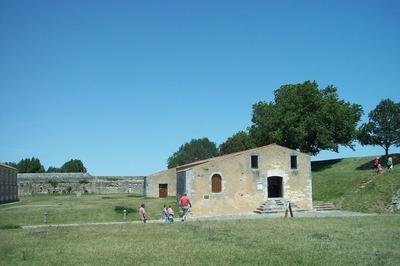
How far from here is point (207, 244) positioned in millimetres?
17031

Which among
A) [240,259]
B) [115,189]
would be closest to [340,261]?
[240,259]

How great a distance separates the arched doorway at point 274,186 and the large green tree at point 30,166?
84.2 metres

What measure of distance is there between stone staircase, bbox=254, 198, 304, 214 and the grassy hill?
3692mm

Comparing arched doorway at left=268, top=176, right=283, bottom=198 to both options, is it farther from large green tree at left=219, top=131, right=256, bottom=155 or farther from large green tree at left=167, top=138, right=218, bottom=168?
large green tree at left=167, top=138, right=218, bottom=168

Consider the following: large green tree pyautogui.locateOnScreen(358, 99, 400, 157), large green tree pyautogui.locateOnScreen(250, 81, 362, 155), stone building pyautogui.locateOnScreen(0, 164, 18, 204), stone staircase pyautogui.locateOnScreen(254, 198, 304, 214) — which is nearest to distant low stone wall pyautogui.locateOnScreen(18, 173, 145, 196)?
stone building pyautogui.locateOnScreen(0, 164, 18, 204)

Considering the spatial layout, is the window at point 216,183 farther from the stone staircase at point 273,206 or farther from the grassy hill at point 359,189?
the grassy hill at point 359,189

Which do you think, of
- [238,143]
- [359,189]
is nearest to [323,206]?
[359,189]

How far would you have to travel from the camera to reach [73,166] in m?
124

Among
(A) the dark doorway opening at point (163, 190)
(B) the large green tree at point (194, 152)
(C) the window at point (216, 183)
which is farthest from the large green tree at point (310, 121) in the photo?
(B) the large green tree at point (194, 152)

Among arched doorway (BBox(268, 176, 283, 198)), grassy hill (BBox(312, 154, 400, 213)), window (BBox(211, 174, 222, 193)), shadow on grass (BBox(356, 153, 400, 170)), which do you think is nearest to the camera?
grassy hill (BBox(312, 154, 400, 213))

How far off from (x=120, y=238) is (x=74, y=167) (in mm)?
107214

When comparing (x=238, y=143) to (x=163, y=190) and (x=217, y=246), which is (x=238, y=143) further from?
(x=217, y=246)

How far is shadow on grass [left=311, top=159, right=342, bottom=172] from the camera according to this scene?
61159mm

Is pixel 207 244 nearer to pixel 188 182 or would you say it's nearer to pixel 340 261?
pixel 340 261
